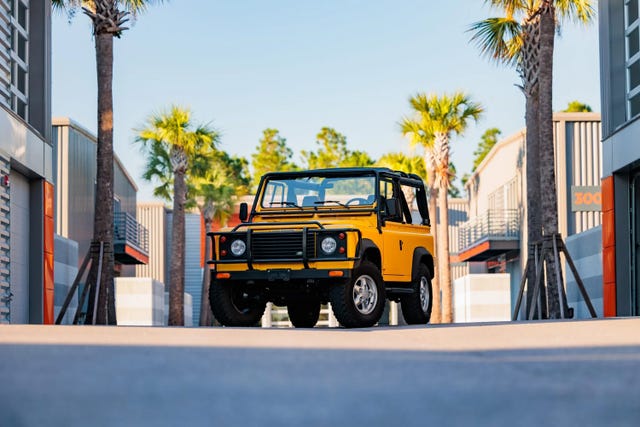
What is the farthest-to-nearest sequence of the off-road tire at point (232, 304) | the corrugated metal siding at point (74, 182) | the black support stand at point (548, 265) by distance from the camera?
the corrugated metal siding at point (74, 182)
the black support stand at point (548, 265)
the off-road tire at point (232, 304)

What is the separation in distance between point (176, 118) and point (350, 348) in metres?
36.6

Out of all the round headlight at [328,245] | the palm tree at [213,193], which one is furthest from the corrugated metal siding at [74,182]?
the round headlight at [328,245]

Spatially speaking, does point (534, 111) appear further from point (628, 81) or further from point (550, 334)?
point (550, 334)

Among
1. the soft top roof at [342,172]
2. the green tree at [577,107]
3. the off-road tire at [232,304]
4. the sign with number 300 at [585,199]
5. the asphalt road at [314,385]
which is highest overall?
the green tree at [577,107]

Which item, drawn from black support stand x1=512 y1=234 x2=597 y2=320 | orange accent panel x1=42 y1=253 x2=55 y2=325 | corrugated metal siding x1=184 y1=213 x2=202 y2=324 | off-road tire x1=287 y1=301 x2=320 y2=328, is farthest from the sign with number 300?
corrugated metal siding x1=184 y1=213 x2=202 y2=324

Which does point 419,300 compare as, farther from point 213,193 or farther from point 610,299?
point 213,193

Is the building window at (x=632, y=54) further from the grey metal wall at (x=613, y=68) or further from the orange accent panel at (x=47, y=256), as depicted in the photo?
the orange accent panel at (x=47, y=256)

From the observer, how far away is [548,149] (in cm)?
2338

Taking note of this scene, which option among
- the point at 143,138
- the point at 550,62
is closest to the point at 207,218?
the point at 143,138

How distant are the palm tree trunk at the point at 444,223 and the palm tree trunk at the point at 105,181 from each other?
2162 cm

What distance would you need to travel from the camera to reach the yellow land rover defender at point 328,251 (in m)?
14.8

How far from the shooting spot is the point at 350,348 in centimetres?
868

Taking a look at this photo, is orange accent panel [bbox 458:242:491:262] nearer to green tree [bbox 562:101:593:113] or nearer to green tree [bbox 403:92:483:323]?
green tree [bbox 403:92:483:323]

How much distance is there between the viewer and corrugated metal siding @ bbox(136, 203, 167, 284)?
6084 centimetres
